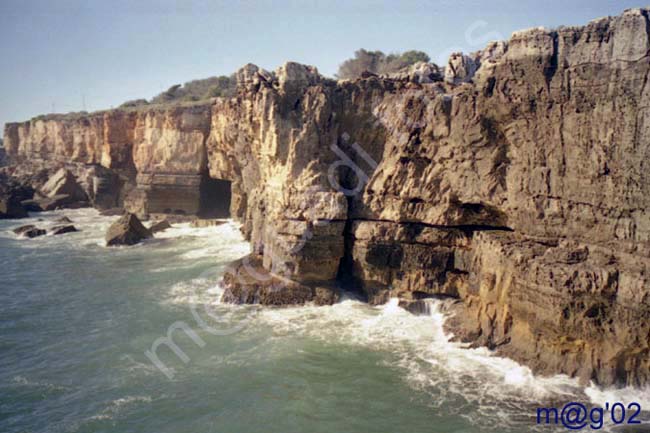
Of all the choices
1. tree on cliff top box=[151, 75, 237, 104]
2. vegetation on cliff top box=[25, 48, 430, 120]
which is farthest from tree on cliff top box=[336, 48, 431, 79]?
tree on cliff top box=[151, 75, 237, 104]

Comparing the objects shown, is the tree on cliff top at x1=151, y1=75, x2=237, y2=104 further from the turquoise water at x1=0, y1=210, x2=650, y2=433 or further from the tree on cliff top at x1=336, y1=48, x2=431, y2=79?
the turquoise water at x1=0, y1=210, x2=650, y2=433

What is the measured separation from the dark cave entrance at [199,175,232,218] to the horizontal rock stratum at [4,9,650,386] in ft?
40.1

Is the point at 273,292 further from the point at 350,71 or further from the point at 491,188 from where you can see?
the point at 350,71

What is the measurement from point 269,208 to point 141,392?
871 cm

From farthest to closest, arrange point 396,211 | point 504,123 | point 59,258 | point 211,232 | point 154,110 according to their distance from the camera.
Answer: point 154,110 → point 211,232 → point 59,258 → point 396,211 → point 504,123

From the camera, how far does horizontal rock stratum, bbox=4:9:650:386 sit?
11711 millimetres

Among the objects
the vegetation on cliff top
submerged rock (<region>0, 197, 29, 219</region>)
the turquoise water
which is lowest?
the turquoise water

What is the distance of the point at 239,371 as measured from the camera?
→ 42.7 feet

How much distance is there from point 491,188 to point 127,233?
20.8 metres

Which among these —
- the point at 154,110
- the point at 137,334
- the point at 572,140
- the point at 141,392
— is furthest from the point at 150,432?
the point at 154,110

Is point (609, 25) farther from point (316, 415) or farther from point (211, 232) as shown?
point (211, 232)

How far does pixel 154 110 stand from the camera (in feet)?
116

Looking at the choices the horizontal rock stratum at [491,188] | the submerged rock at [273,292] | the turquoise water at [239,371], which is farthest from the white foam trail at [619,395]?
the submerged rock at [273,292]

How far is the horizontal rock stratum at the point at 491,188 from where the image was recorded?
1171cm
